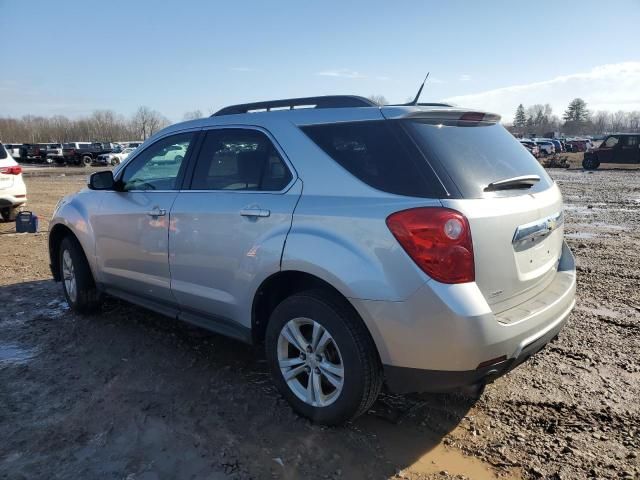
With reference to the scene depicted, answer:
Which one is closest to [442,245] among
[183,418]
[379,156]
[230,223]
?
[379,156]

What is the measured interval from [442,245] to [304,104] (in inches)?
57.5

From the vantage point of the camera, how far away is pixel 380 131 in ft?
9.18

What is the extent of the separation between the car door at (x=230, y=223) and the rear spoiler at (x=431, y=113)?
26.7 inches

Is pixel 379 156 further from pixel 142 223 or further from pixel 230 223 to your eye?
pixel 142 223

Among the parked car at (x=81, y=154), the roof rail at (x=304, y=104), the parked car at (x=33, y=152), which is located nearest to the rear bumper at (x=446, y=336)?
the roof rail at (x=304, y=104)

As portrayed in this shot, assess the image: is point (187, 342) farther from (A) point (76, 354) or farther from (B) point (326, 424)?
(B) point (326, 424)

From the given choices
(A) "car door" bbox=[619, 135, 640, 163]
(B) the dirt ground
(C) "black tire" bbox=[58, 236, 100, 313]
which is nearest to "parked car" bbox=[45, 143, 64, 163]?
(A) "car door" bbox=[619, 135, 640, 163]

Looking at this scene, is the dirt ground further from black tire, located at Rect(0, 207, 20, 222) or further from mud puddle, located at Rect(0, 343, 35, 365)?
black tire, located at Rect(0, 207, 20, 222)

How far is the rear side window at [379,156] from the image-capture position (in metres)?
2.58

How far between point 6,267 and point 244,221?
5.30m

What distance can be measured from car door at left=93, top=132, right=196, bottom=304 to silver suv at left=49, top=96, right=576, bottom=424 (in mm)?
37

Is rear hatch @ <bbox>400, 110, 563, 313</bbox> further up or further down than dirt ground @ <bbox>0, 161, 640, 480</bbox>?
further up

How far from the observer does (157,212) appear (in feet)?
12.6

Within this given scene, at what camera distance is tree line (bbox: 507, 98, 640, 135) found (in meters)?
127
